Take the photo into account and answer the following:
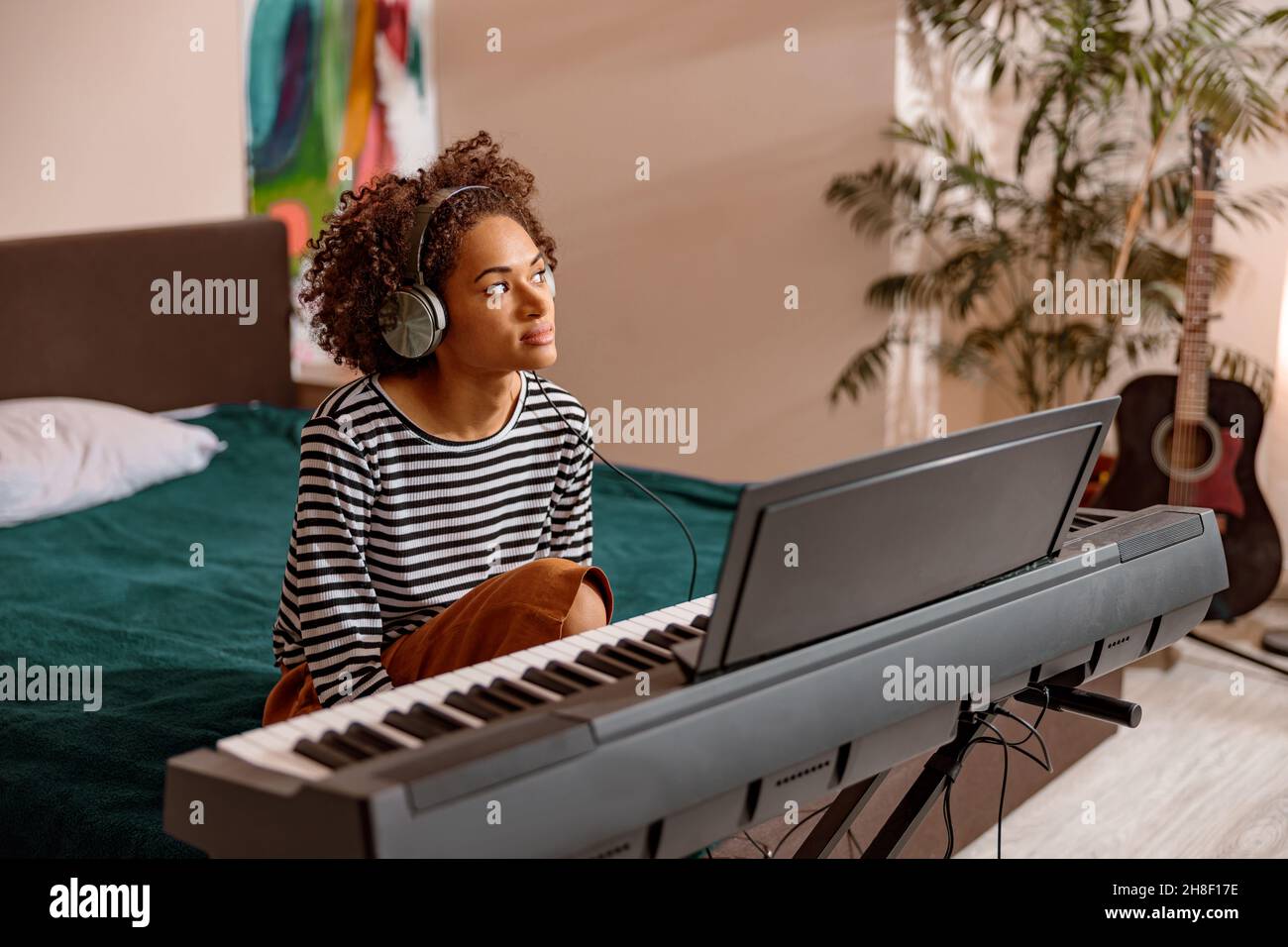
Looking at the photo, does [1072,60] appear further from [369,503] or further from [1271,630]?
[369,503]

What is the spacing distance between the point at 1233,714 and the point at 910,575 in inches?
81.0

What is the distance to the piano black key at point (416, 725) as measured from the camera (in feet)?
3.34

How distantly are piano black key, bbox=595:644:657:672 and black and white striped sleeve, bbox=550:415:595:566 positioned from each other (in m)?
0.55

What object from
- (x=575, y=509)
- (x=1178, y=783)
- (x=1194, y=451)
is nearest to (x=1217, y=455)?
(x=1194, y=451)

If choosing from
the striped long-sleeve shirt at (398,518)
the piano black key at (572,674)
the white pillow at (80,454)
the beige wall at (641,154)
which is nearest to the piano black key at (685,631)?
the piano black key at (572,674)

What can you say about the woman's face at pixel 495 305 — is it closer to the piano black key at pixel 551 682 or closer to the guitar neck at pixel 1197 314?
the piano black key at pixel 551 682

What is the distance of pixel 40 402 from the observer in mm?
3027

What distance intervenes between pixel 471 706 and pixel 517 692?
0.04 meters

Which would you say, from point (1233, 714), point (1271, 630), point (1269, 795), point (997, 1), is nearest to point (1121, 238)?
point (997, 1)

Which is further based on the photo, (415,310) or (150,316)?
(150,316)

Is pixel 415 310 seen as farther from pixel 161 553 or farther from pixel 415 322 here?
pixel 161 553

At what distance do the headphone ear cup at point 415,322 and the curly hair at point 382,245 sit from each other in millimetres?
45

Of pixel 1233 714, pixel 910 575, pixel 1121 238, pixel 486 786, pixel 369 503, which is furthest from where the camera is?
pixel 1121 238

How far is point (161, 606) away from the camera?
231 cm
